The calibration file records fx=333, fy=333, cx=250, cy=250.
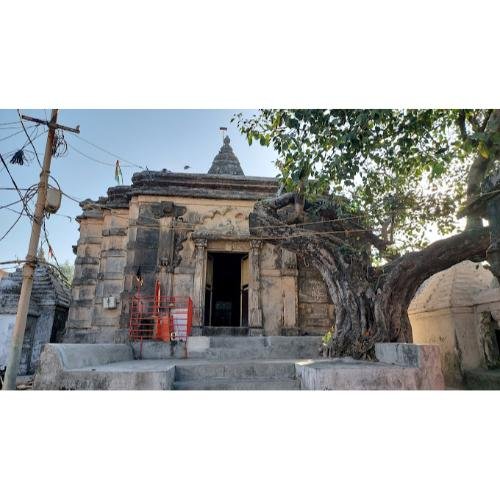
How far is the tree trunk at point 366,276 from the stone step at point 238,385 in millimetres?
1440

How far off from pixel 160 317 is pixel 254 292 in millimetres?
2457

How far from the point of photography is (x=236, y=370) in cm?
543

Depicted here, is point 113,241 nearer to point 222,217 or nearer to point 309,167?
point 222,217

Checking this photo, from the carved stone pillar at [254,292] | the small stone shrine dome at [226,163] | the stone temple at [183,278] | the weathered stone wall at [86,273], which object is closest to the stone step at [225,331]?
the stone temple at [183,278]

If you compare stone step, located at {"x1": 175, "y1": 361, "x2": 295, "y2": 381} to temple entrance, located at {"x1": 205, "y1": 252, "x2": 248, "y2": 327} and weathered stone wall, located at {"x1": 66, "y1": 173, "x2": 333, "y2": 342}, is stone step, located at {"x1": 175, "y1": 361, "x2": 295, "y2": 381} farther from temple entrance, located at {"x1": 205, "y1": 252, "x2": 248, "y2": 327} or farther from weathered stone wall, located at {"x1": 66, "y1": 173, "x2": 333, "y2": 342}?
temple entrance, located at {"x1": 205, "y1": 252, "x2": 248, "y2": 327}

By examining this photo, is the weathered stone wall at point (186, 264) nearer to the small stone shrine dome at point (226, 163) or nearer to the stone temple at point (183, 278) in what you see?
the stone temple at point (183, 278)

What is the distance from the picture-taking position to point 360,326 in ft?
19.8

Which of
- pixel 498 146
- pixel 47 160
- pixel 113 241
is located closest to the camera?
pixel 498 146

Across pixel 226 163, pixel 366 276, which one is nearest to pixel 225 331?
pixel 366 276

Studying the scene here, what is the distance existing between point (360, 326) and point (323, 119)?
367cm

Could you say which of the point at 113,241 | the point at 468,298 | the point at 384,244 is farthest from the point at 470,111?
the point at 113,241

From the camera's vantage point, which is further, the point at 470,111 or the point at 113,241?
the point at 113,241

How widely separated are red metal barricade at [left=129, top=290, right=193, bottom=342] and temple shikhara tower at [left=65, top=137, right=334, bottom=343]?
243mm

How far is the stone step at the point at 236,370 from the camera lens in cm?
535
